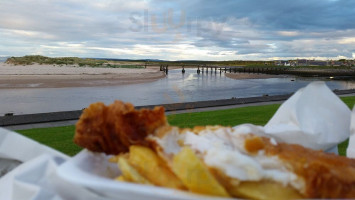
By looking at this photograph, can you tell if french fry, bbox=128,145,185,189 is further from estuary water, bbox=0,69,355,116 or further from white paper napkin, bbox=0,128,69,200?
estuary water, bbox=0,69,355,116

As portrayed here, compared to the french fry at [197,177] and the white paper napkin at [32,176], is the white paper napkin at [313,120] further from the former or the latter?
the white paper napkin at [32,176]

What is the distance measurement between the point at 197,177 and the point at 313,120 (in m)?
1.26

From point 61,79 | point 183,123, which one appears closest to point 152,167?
point 183,123

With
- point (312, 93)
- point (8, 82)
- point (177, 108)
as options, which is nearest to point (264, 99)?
point (177, 108)

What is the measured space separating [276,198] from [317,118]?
3.43 feet

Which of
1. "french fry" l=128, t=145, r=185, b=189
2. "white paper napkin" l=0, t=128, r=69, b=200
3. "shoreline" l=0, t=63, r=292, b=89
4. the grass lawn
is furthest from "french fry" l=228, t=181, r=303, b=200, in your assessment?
"shoreline" l=0, t=63, r=292, b=89

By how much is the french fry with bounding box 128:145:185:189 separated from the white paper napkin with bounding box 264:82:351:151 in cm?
88

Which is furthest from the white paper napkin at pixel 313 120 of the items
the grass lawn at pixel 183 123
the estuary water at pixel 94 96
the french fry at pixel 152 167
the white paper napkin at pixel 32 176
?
the estuary water at pixel 94 96

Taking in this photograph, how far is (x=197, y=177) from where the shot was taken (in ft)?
4.12

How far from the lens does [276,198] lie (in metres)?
1.34

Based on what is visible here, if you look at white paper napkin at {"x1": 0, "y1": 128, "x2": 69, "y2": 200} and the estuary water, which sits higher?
white paper napkin at {"x1": 0, "y1": 128, "x2": 69, "y2": 200}

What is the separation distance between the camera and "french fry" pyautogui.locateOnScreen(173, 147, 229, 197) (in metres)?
1.25

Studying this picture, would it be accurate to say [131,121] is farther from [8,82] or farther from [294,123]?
[8,82]

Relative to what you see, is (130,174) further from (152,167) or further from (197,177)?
(197,177)
